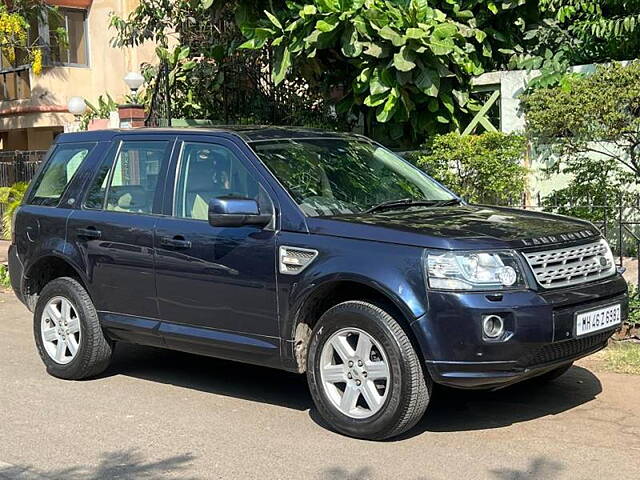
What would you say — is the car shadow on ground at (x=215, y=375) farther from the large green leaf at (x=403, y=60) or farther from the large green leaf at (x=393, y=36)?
the large green leaf at (x=393, y=36)

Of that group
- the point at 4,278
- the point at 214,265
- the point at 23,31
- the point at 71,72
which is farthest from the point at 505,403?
the point at 71,72

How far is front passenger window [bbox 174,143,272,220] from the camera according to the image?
20.7 ft

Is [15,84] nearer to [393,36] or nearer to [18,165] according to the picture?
[18,165]

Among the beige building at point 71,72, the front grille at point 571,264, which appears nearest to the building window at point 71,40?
the beige building at point 71,72

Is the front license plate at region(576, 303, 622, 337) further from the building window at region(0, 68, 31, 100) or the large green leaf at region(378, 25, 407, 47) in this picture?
the building window at region(0, 68, 31, 100)

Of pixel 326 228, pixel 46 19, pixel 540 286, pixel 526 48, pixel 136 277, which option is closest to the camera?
pixel 540 286

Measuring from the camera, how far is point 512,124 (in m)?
11.8

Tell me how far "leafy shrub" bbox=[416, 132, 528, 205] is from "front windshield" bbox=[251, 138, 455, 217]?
379 centimetres

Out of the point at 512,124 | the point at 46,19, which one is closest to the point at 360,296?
the point at 512,124

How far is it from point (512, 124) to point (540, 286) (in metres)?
6.79

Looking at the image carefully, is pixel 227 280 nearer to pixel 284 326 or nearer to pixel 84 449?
pixel 284 326

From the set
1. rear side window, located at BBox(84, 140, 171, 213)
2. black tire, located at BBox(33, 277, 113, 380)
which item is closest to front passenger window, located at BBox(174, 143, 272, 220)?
rear side window, located at BBox(84, 140, 171, 213)

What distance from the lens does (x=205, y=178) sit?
256 inches

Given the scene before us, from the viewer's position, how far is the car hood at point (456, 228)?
532 cm
